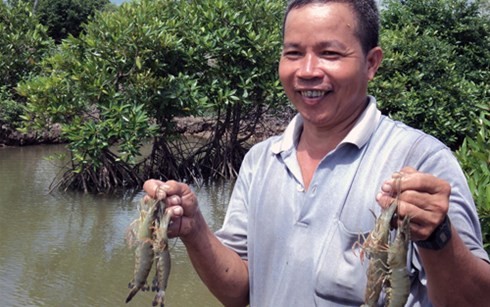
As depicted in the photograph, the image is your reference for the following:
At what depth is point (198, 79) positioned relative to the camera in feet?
39.8

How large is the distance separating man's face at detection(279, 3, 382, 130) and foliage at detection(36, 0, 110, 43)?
107 feet

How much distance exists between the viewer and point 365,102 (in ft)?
7.97

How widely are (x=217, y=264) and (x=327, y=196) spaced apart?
1.80 feet

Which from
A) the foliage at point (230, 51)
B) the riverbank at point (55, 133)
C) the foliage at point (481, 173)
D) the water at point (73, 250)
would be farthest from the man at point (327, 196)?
the riverbank at point (55, 133)

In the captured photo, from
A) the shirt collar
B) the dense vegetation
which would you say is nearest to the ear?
the shirt collar

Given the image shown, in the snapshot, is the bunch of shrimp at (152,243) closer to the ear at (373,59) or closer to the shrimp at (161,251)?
the shrimp at (161,251)

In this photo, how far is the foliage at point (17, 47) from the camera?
1531 cm

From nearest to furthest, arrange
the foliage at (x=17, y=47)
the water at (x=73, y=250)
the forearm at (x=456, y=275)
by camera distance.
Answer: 1. the forearm at (x=456, y=275)
2. the water at (x=73, y=250)
3. the foliage at (x=17, y=47)

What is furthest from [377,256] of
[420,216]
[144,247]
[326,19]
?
[144,247]

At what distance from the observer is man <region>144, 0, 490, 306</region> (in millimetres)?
2035

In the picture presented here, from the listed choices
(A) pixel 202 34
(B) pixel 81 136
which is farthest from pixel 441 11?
(B) pixel 81 136

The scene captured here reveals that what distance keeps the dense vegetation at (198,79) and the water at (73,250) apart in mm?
796

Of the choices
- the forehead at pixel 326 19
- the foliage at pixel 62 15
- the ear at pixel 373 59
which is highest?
the foliage at pixel 62 15

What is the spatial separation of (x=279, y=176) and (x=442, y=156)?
0.62m
